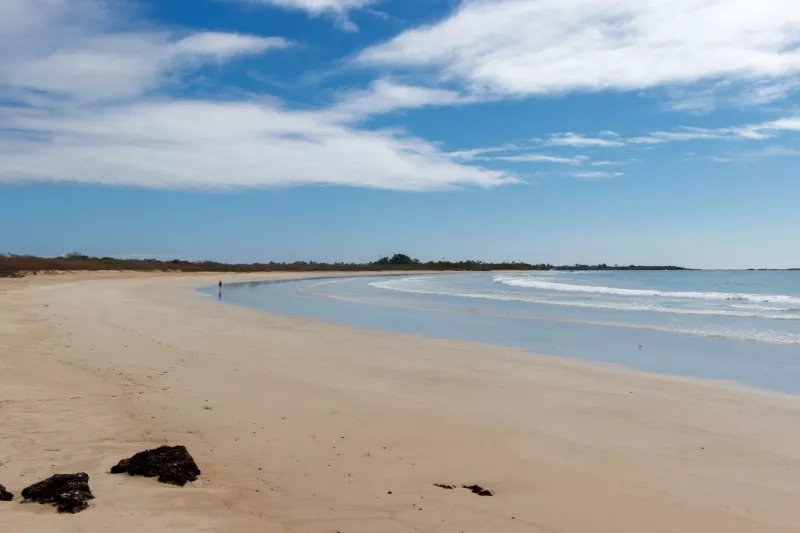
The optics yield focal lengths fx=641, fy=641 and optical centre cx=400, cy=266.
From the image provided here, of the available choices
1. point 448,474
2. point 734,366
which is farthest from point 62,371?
point 734,366

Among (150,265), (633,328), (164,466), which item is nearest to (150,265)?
(150,265)

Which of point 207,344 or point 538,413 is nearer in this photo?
point 538,413

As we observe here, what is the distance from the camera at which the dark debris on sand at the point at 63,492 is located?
472cm

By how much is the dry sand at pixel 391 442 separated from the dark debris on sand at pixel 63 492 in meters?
0.09

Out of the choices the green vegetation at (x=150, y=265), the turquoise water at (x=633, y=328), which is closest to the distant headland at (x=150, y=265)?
the green vegetation at (x=150, y=265)

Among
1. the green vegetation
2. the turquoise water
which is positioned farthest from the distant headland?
the turquoise water

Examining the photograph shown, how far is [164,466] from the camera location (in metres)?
5.53

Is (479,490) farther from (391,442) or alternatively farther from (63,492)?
(63,492)

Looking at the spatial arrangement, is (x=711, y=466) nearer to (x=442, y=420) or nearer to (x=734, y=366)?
(x=442, y=420)

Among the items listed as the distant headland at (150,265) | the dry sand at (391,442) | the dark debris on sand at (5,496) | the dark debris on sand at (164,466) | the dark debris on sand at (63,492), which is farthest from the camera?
the distant headland at (150,265)

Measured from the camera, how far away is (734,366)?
42.4 feet

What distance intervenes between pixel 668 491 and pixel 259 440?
4.11 m

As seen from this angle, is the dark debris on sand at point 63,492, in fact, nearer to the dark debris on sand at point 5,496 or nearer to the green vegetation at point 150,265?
the dark debris on sand at point 5,496

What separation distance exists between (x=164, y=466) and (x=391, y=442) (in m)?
2.47
